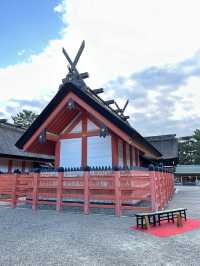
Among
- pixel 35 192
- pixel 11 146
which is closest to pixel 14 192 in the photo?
pixel 35 192

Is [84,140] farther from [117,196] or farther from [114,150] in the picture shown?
[117,196]

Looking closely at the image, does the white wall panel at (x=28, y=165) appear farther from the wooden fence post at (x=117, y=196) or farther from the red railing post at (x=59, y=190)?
the wooden fence post at (x=117, y=196)

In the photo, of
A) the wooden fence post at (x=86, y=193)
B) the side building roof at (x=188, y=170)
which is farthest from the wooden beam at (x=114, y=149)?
the side building roof at (x=188, y=170)

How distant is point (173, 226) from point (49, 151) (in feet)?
27.1

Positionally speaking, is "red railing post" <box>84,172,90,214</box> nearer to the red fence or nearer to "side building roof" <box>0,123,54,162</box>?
the red fence

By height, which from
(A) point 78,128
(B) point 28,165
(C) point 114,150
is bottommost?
(B) point 28,165

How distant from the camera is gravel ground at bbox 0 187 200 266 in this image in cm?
325

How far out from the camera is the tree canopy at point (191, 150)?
47594 mm

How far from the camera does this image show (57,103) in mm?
9055

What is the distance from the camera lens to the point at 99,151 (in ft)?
31.9

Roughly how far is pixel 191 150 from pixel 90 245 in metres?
50.1

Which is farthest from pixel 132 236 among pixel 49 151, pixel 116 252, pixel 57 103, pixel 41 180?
pixel 49 151

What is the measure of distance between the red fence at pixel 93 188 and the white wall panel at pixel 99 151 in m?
1.52

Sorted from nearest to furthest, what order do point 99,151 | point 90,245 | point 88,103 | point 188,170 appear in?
1. point 90,245
2. point 88,103
3. point 99,151
4. point 188,170
